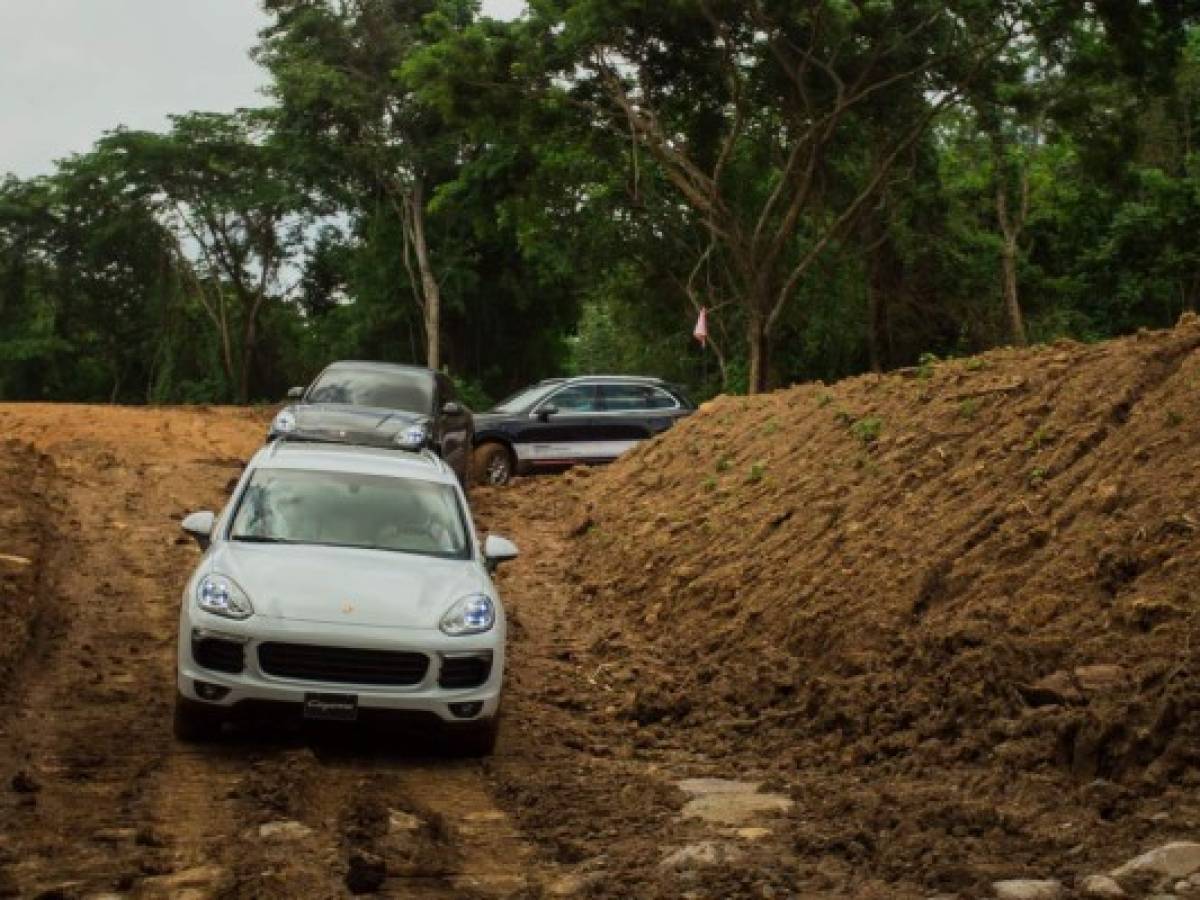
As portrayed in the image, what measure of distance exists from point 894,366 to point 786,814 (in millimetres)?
27995

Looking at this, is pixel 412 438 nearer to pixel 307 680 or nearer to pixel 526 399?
pixel 526 399

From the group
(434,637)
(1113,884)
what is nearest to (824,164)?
(434,637)

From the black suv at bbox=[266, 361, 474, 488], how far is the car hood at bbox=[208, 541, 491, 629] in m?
7.54

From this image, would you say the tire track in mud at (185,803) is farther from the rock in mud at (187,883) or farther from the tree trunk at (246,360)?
the tree trunk at (246,360)

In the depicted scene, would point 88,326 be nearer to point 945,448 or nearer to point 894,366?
point 894,366

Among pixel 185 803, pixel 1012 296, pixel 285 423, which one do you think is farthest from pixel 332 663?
pixel 1012 296

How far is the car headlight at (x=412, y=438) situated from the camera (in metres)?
16.7

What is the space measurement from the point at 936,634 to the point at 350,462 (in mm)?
3780

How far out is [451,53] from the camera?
2509 centimetres

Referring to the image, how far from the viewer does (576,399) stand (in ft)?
A: 76.8

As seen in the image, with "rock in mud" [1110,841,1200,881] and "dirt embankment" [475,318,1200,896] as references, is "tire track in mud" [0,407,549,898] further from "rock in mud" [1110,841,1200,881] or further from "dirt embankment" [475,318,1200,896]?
"rock in mud" [1110,841,1200,881]

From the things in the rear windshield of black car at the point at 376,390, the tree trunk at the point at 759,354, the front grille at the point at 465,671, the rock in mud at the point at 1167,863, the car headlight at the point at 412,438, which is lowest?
the rock in mud at the point at 1167,863

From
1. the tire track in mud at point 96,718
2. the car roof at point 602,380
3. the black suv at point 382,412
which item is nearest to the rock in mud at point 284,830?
the tire track in mud at point 96,718

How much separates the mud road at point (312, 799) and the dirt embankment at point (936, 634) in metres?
0.10
